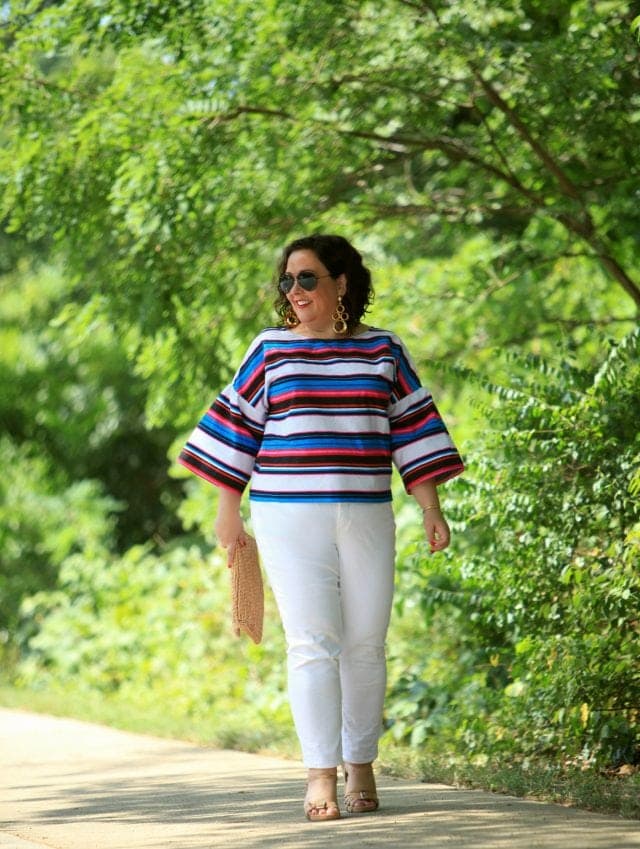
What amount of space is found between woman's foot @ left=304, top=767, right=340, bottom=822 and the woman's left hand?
0.79 metres

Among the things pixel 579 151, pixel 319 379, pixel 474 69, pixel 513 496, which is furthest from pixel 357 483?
pixel 579 151

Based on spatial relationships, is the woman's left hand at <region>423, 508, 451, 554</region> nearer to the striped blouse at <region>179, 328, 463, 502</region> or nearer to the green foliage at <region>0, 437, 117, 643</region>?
the striped blouse at <region>179, 328, 463, 502</region>

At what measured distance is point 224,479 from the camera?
4098mm

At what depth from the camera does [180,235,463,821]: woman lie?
156 inches

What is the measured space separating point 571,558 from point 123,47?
3.28 meters

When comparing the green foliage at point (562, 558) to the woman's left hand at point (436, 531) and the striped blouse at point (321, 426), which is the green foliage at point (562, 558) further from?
the striped blouse at point (321, 426)

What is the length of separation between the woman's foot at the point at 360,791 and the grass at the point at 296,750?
54 cm

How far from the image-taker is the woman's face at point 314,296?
4.17m

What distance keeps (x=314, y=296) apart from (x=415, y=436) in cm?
57

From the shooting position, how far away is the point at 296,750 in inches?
220

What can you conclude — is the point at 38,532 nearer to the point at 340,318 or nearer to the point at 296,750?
the point at 296,750

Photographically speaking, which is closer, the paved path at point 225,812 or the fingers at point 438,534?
the paved path at point 225,812

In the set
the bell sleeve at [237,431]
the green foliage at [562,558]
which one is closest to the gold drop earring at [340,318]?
the bell sleeve at [237,431]

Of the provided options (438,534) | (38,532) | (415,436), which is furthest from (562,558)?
(38,532)
